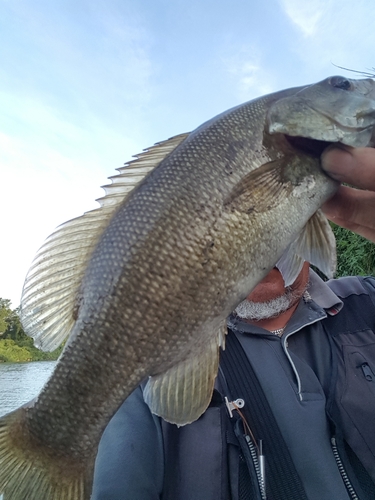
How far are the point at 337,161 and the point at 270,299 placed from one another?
1.37 m

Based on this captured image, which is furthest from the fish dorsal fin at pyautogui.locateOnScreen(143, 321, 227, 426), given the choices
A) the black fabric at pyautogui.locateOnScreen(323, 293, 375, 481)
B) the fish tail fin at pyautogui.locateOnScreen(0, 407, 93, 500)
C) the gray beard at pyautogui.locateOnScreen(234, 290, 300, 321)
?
the gray beard at pyautogui.locateOnScreen(234, 290, 300, 321)

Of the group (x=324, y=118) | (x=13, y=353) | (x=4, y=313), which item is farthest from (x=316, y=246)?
(x=4, y=313)

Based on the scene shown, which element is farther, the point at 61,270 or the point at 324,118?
the point at 324,118

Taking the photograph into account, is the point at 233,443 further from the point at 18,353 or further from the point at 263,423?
the point at 18,353

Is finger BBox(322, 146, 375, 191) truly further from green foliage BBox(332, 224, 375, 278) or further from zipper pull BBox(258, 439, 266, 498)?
green foliage BBox(332, 224, 375, 278)

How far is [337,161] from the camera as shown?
1502 millimetres

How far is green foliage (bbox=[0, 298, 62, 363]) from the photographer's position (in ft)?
126

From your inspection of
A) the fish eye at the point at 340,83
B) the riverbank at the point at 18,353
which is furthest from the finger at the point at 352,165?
the riverbank at the point at 18,353

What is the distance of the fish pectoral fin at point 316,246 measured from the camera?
160cm

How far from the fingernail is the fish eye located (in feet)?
1.27

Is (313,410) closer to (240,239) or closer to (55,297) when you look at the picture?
(240,239)

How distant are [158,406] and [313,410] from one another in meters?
1.22

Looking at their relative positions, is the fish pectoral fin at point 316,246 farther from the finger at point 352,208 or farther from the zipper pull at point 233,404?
the zipper pull at point 233,404

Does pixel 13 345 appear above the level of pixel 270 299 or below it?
below
